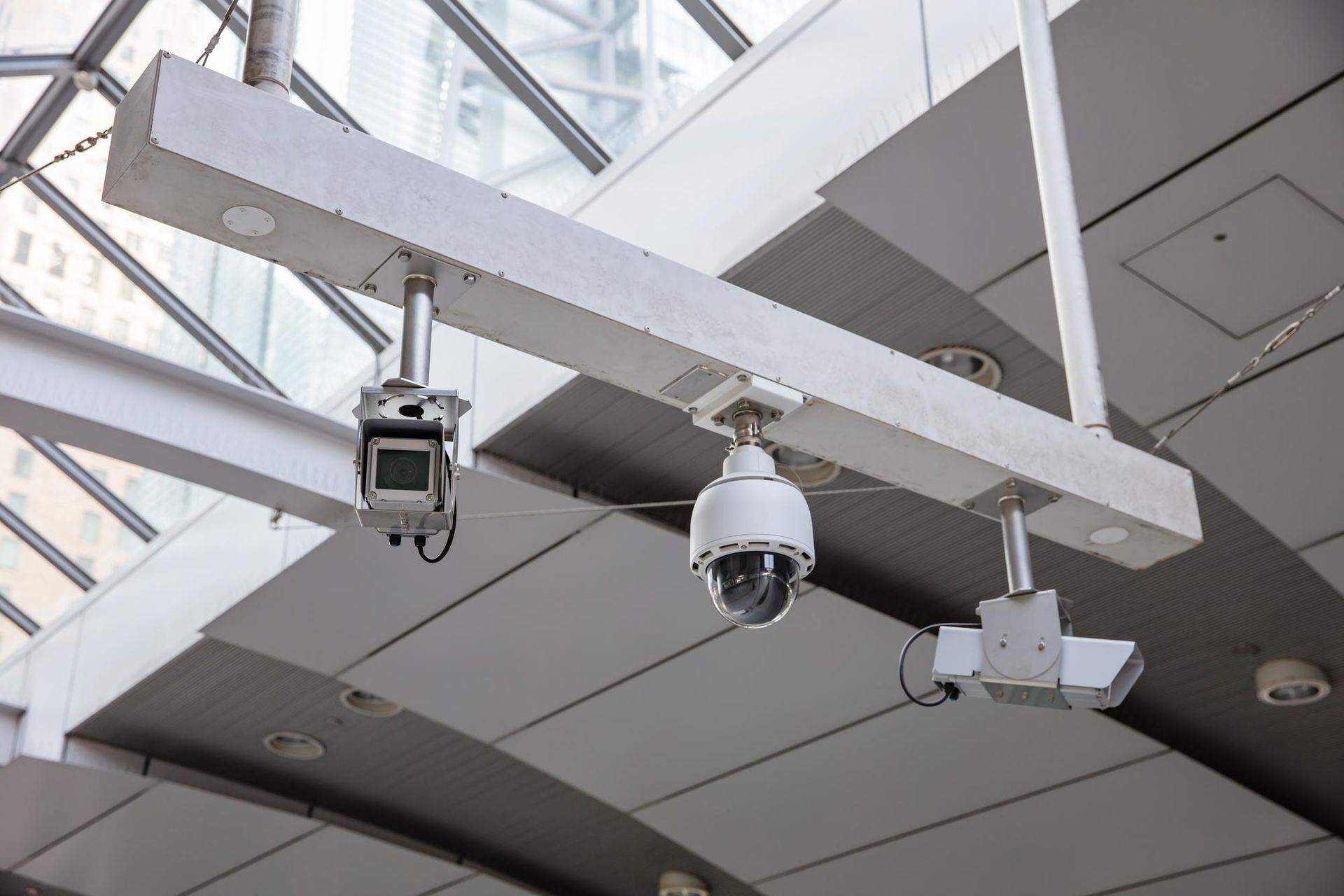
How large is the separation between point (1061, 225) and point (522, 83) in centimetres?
372

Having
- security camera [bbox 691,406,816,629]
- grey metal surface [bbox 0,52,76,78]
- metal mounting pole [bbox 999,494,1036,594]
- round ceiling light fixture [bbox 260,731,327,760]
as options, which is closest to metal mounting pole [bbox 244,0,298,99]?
security camera [bbox 691,406,816,629]

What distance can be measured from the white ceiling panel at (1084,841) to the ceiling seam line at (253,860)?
10.1 ft

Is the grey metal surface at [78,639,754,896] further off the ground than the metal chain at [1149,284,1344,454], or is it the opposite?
the grey metal surface at [78,639,754,896]

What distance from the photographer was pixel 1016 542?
3504mm

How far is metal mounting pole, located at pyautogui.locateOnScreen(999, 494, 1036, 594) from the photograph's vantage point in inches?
→ 138

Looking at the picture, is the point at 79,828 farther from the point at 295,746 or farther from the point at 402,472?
the point at 402,472

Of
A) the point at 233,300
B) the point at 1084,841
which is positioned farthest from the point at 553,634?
the point at 1084,841

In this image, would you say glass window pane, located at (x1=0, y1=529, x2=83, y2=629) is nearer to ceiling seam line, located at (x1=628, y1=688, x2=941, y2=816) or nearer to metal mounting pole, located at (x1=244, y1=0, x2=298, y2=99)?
ceiling seam line, located at (x1=628, y1=688, x2=941, y2=816)

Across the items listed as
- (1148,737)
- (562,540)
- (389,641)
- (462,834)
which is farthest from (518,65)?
(462,834)

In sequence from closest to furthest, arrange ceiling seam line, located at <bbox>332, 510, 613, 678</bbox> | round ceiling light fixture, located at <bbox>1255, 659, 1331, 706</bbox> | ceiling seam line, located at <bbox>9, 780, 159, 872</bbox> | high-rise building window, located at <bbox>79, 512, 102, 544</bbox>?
ceiling seam line, located at <bbox>332, 510, 613, 678</bbox> < round ceiling light fixture, located at <bbox>1255, 659, 1331, 706</bbox> < ceiling seam line, located at <bbox>9, 780, 159, 872</bbox> < high-rise building window, located at <bbox>79, 512, 102, 544</bbox>

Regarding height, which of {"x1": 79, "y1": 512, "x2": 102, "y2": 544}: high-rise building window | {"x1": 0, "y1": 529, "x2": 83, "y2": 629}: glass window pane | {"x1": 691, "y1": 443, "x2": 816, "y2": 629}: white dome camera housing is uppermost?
{"x1": 79, "y1": 512, "x2": 102, "y2": 544}: high-rise building window

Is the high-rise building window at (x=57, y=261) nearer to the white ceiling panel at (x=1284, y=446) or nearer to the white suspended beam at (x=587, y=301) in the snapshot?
the white ceiling panel at (x=1284, y=446)

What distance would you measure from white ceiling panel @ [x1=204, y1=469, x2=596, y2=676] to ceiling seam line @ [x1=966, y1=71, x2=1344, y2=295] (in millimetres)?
2390

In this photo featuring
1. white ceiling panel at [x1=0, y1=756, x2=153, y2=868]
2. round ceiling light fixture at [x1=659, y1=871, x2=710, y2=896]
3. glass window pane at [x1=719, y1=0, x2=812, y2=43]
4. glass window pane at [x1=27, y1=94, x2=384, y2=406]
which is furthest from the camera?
round ceiling light fixture at [x1=659, y1=871, x2=710, y2=896]
